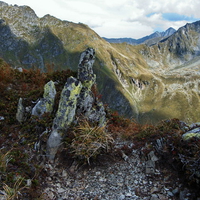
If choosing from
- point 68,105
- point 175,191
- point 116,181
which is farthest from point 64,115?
point 175,191

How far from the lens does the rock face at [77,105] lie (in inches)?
330

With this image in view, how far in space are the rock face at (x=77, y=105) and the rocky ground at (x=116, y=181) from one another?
4.36 ft

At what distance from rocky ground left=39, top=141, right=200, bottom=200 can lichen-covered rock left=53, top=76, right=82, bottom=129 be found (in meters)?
1.99

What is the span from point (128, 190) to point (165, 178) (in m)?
1.64

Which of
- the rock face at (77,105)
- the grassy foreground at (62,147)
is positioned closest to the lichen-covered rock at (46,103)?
the grassy foreground at (62,147)

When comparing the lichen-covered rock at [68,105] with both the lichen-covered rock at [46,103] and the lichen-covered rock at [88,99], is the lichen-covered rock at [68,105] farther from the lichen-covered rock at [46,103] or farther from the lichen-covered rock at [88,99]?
the lichen-covered rock at [46,103]

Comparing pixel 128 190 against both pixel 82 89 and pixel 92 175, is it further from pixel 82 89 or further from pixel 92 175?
pixel 82 89

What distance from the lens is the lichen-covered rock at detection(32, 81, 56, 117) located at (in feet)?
31.6

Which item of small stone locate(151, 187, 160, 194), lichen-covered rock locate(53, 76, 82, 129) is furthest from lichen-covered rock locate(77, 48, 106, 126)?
small stone locate(151, 187, 160, 194)

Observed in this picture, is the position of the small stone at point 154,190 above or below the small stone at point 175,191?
below

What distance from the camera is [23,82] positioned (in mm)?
13164

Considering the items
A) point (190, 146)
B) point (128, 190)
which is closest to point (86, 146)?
point (128, 190)

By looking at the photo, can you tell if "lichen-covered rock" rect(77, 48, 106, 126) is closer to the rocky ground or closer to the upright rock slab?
the upright rock slab

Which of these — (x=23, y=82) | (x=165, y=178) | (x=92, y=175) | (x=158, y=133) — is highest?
(x=23, y=82)
